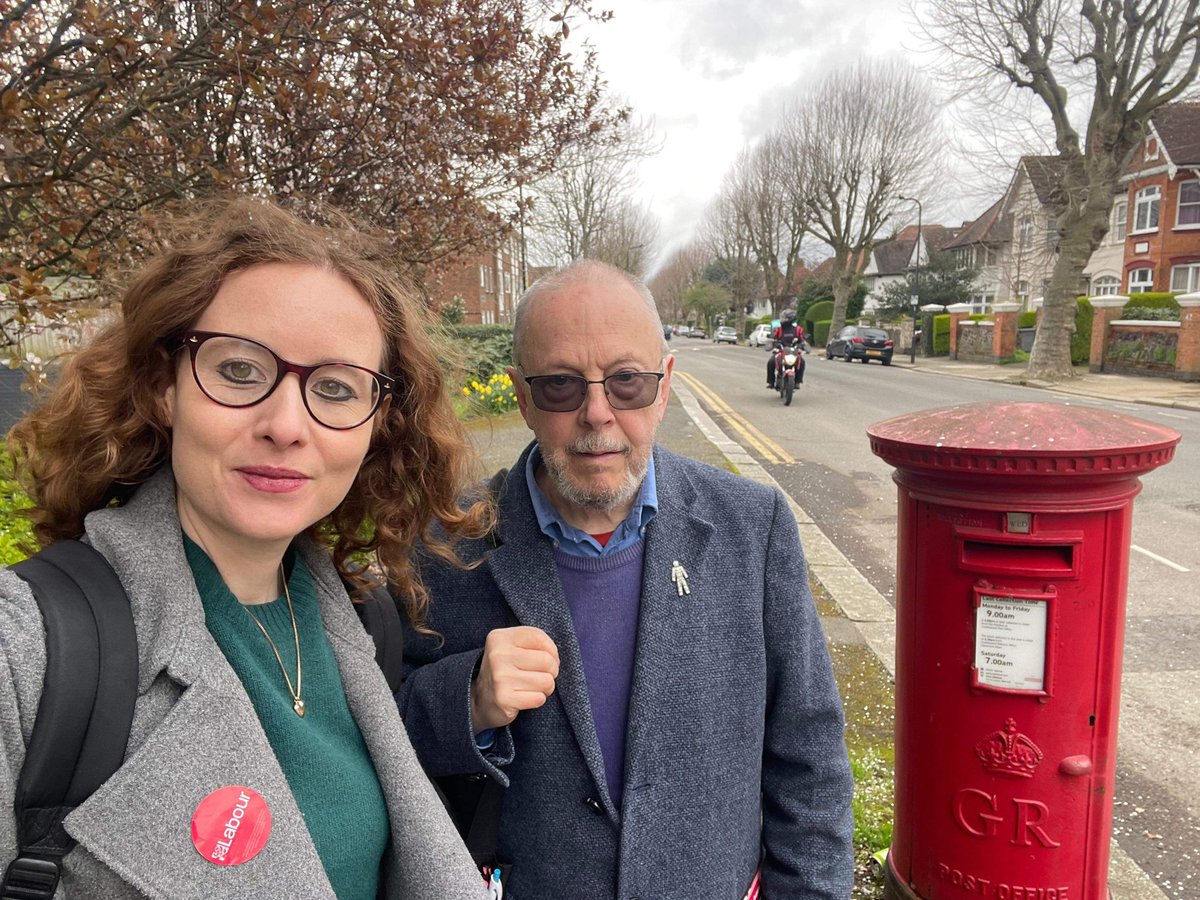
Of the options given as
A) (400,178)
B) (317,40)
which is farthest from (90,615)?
(400,178)

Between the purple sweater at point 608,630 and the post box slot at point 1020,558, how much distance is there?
102 cm

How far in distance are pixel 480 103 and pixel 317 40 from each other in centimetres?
113

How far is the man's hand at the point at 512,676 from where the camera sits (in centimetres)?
139

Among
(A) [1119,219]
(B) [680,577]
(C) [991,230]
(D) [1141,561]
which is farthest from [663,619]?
(C) [991,230]

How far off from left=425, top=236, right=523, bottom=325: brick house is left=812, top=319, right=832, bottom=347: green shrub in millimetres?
18506

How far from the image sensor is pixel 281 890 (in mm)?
1006

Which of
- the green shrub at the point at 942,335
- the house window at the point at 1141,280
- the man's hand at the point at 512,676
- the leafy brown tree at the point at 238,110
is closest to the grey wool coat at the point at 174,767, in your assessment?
the man's hand at the point at 512,676

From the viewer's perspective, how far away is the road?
120 inches

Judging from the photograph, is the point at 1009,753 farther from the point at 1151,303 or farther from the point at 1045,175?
the point at 1045,175

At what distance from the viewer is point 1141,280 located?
3212cm

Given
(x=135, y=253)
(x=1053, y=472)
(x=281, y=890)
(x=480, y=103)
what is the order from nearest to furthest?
(x=281, y=890) < (x=1053, y=472) < (x=135, y=253) < (x=480, y=103)

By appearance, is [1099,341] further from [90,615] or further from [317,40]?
[90,615]

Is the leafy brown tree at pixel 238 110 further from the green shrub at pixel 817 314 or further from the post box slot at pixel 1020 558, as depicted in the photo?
the green shrub at pixel 817 314

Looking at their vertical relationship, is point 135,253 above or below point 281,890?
above
